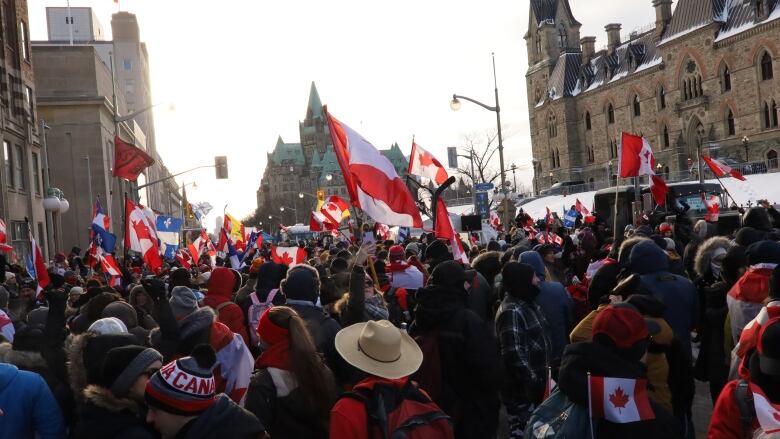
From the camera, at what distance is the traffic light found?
113 feet

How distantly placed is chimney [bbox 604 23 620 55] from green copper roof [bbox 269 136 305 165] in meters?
121

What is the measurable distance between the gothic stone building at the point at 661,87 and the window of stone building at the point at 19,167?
148 feet

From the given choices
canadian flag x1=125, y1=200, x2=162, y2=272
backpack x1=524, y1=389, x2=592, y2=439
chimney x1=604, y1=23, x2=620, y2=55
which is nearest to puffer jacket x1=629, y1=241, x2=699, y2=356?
backpack x1=524, y1=389, x2=592, y2=439

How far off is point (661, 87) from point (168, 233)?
56750 millimetres

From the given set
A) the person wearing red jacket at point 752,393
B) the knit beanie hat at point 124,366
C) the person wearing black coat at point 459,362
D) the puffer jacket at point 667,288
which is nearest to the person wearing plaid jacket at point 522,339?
the person wearing black coat at point 459,362

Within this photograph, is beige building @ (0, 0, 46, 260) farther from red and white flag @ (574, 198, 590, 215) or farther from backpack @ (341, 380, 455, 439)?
backpack @ (341, 380, 455, 439)

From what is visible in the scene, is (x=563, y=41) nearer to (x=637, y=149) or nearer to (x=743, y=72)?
(x=743, y=72)

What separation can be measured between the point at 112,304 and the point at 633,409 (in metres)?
4.13

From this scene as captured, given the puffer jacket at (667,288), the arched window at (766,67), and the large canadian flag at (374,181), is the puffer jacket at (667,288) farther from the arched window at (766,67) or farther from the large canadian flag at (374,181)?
the arched window at (766,67)

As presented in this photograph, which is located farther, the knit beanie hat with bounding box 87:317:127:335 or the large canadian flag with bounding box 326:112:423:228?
the large canadian flag with bounding box 326:112:423:228

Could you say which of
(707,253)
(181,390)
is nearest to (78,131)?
(707,253)

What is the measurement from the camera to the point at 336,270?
32.8ft

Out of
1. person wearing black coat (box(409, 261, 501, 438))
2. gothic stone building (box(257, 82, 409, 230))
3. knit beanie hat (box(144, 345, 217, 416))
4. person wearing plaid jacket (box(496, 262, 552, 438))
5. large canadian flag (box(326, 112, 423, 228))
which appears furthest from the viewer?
gothic stone building (box(257, 82, 409, 230))

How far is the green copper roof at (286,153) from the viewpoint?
19450cm
